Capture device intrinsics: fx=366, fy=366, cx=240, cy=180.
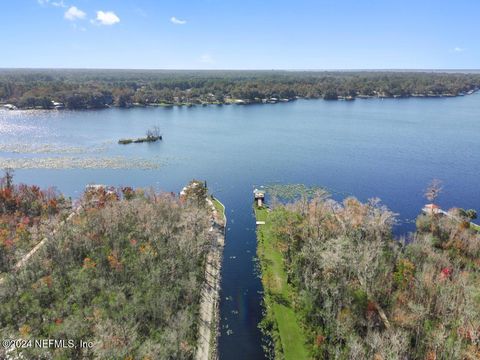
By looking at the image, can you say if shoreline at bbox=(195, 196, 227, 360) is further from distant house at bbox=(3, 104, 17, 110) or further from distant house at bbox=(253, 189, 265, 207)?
distant house at bbox=(3, 104, 17, 110)

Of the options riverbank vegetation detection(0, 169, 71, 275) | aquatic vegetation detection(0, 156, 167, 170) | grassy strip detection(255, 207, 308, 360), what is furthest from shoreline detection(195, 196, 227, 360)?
aquatic vegetation detection(0, 156, 167, 170)

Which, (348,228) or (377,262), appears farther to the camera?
(348,228)

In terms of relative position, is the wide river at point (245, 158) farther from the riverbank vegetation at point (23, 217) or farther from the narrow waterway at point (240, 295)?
the riverbank vegetation at point (23, 217)

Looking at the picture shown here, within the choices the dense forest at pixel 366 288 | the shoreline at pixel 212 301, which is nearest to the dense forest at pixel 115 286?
the shoreline at pixel 212 301

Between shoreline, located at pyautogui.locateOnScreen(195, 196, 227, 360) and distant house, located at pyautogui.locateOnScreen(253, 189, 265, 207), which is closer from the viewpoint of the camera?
shoreline, located at pyautogui.locateOnScreen(195, 196, 227, 360)

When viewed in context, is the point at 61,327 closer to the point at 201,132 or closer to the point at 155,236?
the point at 155,236

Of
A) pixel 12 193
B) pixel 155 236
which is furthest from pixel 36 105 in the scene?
pixel 155 236

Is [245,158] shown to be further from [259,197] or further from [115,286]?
[115,286]
